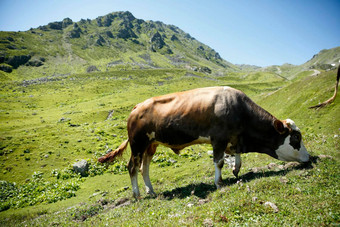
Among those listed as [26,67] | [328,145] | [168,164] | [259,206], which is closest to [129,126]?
[259,206]

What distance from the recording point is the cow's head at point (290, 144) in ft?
27.8

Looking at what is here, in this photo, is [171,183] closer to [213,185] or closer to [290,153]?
[213,185]

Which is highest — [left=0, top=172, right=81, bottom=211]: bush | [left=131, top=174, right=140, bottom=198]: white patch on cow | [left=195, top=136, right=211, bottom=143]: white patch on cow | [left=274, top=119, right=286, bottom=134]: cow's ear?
[left=274, top=119, right=286, bottom=134]: cow's ear

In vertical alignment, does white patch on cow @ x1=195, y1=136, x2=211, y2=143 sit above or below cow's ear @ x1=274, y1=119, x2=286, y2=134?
below

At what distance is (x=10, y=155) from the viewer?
21.9 m

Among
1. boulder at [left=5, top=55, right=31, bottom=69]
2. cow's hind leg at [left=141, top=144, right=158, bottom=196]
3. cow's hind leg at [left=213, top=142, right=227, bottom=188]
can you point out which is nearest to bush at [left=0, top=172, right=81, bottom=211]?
cow's hind leg at [left=141, top=144, right=158, bottom=196]

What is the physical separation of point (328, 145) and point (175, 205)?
8.89m

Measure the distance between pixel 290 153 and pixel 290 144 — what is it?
14.7 inches

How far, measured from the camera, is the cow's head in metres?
8.48

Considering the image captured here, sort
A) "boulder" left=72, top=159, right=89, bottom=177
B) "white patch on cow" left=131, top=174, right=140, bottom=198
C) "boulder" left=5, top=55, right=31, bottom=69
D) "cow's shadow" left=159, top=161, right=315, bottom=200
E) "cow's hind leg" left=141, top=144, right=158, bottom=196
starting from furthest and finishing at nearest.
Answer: "boulder" left=5, top=55, right=31, bottom=69 → "boulder" left=72, top=159, right=89, bottom=177 → "cow's hind leg" left=141, top=144, right=158, bottom=196 → "white patch on cow" left=131, top=174, right=140, bottom=198 → "cow's shadow" left=159, top=161, right=315, bottom=200

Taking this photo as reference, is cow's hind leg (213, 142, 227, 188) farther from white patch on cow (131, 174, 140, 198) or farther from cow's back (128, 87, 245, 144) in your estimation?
white patch on cow (131, 174, 140, 198)

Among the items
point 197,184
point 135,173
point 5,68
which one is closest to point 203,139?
point 197,184

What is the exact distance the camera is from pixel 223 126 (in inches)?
331

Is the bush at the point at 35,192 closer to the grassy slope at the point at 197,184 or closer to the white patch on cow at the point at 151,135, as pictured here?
the grassy slope at the point at 197,184
